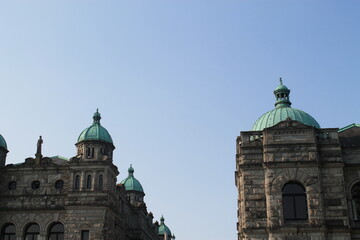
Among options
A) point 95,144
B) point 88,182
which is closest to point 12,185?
point 88,182

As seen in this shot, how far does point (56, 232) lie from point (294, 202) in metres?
21.6

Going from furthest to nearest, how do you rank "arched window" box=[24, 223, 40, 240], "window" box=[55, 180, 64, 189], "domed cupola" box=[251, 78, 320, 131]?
"window" box=[55, 180, 64, 189]
"arched window" box=[24, 223, 40, 240]
"domed cupola" box=[251, 78, 320, 131]

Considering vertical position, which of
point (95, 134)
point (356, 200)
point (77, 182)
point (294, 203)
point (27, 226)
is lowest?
point (27, 226)

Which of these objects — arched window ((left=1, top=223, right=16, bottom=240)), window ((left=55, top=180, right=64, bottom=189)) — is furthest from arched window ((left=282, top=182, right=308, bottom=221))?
arched window ((left=1, top=223, right=16, bottom=240))

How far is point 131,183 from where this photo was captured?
7588 cm

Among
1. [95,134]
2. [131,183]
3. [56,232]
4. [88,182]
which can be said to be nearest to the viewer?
[56,232]

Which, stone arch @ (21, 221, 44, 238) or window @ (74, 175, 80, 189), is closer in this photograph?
stone arch @ (21, 221, 44, 238)

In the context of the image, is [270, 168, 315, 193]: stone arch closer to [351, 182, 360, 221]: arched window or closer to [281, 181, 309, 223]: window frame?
[281, 181, 309, 223]: window frame

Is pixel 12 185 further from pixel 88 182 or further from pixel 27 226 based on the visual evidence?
pixel 88 182

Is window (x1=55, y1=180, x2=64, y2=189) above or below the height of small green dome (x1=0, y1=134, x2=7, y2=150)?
below

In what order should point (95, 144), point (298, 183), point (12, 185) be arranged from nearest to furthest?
point (298, 183) → point (12, 185) → point (95, 144)

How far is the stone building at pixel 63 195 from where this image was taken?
45625mm

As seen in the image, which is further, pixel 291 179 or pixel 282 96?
pixel 282 96

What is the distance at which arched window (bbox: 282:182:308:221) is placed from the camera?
37312 millimetres
